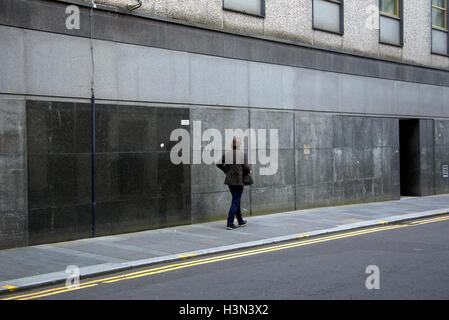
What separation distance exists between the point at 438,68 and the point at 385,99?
3.64m

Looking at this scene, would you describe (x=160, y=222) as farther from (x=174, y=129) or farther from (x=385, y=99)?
(x=385, y=99)

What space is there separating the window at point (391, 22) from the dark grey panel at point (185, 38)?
0.83 meters

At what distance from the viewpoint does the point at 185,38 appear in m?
13.0

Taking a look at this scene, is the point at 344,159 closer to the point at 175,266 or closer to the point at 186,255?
the point at 186,255

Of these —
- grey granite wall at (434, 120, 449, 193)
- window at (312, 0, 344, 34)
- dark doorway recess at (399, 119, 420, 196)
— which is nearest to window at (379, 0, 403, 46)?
window at (312, 0, 344, 34)

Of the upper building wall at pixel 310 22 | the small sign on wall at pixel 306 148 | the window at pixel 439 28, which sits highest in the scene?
the window at pixel 439 28

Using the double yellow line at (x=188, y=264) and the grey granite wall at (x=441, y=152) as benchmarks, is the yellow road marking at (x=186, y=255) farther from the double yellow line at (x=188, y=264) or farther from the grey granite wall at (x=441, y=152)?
the grey granite wall at (x=441, y=152)

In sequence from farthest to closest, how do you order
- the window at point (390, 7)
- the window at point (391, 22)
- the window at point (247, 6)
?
the window at point (390, 7)
the window at point (391, 22)
the window at point (247, 6)

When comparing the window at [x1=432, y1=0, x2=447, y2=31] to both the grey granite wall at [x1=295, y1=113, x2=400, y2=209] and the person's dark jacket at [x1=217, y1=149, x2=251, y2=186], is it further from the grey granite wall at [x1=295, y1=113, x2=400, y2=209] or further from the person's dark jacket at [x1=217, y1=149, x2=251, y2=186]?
the person's dark jacket at [x1=217, y1=149, x2=251, y2=186]

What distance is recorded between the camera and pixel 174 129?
41.8ft

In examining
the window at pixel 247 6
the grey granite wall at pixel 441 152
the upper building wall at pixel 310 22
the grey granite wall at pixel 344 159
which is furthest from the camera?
the grey granite wall at pixel 441 152

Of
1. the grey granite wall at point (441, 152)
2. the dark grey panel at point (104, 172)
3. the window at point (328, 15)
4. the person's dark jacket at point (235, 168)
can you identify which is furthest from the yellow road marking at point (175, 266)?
the grey granite wall at point (441, 152)

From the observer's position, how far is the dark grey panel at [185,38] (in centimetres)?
1050

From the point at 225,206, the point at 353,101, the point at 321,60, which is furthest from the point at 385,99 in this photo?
the point at 225,206
